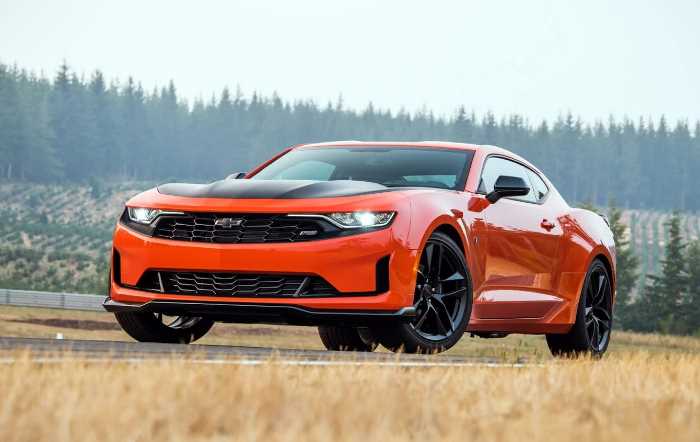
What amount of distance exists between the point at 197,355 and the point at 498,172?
14.7 ft

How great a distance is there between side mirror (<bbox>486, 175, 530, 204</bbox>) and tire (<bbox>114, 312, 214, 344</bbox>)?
2259mm

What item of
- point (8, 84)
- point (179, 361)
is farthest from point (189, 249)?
point (8, 84)

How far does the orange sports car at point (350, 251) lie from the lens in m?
8.13

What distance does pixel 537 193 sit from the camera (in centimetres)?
1077

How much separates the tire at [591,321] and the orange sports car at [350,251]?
66cm

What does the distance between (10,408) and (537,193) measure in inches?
285

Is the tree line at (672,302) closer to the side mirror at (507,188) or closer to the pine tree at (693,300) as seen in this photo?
the pine tree at (693,300)

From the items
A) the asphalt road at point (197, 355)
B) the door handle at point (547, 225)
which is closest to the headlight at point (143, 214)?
the asphalt road at point (197, 355)

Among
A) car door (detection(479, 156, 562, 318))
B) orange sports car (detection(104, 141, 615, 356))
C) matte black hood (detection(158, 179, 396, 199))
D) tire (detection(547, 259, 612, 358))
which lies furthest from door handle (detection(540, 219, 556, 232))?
matte black hood (detection(158, 179, 396, 199))

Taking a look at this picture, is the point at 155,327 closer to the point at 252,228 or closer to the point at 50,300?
the point at 252,228

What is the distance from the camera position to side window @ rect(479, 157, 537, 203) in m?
9.85

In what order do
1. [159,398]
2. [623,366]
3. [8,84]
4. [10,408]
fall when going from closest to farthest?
1. [10,408]
2. [159,398]
3. [623,366]
4. [8,84]

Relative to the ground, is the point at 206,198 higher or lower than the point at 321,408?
lower

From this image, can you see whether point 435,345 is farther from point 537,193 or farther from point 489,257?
point 537,193
